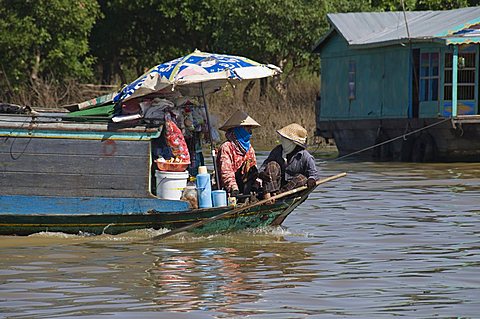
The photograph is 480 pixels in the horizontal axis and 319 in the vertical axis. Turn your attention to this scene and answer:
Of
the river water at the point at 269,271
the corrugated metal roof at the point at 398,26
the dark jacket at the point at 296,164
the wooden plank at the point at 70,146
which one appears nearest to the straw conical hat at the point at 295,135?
the dark jacket at the point at 296,164

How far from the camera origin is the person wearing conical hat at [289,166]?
37.9 feet

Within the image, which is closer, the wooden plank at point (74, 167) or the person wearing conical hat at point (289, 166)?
the wooden plank at point (74, 167)

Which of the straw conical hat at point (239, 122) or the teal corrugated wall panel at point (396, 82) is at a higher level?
the teal corrugated wall panel at point (396, 82)

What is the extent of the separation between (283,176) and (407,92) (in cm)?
1303

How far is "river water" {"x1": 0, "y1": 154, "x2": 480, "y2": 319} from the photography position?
8.12 metres

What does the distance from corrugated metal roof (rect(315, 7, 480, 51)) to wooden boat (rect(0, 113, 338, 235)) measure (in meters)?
11.8

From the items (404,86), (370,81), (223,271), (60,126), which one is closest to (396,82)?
(404,86)

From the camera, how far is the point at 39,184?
11.5 metres

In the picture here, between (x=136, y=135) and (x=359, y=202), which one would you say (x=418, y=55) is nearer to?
(x=359, y=202)

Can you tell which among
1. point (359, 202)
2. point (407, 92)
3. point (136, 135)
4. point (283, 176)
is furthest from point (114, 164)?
point (407, 92)

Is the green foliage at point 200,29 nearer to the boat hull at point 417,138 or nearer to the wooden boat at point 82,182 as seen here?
the boat hull at point 417,138

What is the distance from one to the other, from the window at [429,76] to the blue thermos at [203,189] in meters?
13.0

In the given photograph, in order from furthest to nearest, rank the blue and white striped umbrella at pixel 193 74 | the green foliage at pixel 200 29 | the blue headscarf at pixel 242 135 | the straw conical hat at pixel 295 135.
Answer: the green foliage at pixel 200 29 < the blue headscarf at pixel 242 135 < the straw conical hat at pixel 295 135 < the blue and white striped umbrella at pixel 193 74

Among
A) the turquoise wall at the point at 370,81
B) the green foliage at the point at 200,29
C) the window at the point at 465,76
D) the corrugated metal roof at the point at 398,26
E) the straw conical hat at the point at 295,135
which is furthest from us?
the green foliage at the point at 200,29
